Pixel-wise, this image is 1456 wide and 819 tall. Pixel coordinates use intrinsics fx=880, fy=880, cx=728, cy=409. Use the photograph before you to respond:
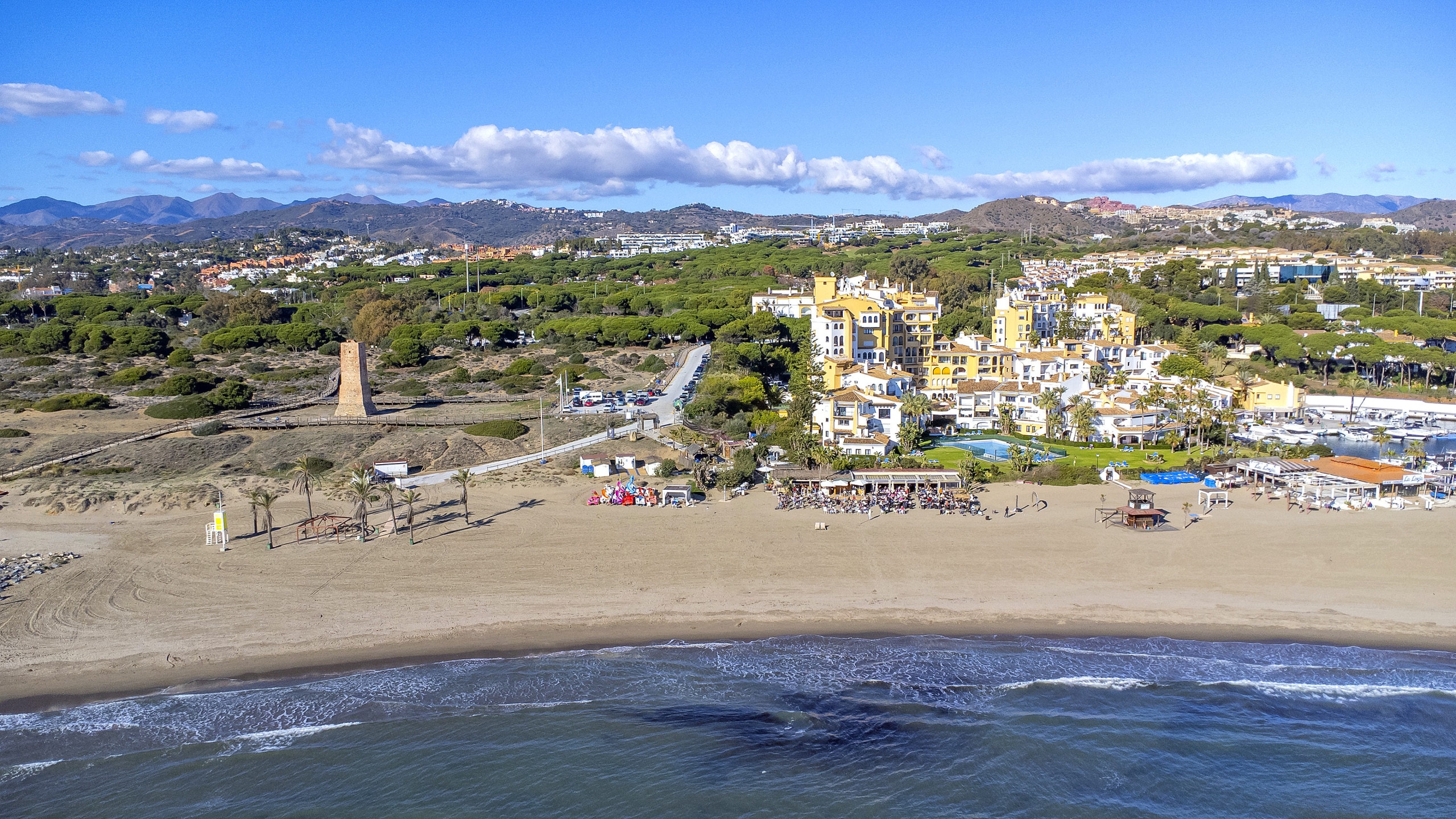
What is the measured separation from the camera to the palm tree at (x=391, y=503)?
83.8 ft

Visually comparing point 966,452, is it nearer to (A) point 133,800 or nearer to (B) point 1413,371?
(A) point 133,800

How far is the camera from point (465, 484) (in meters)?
27.9

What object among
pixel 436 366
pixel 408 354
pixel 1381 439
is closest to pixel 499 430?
pixel 436 366

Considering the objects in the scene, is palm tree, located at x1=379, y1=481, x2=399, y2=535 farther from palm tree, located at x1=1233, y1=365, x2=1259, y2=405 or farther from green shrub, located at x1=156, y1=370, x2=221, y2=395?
palm tree, located at x1=1233, y1=365, x2=1259, y2=405

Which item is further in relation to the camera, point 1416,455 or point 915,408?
point 915,408

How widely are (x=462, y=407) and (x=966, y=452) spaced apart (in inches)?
1007

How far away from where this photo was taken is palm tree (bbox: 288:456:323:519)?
26891 millimetres

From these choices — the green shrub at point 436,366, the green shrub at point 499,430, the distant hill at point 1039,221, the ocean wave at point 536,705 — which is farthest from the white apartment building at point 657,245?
the ocean wave at point 536,705

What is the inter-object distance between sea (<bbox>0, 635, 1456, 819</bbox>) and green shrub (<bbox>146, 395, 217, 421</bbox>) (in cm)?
3060

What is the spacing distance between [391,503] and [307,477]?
305 cm

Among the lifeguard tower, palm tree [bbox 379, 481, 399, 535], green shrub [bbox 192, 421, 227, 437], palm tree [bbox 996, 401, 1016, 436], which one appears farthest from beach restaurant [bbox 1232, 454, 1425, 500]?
green shrub [bbox 192, 421, 227, 437]

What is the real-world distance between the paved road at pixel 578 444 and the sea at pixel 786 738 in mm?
14326

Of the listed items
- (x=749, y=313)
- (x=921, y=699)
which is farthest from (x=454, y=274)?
(x=921, y=699)

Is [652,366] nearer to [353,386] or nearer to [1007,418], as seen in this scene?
[353,386]
